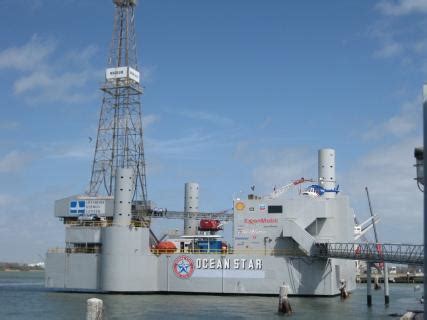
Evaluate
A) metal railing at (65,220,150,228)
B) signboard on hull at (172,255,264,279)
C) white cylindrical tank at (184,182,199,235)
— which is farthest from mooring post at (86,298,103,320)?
white cylindrical tank at (184,182,199,235)

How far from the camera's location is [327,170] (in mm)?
61688

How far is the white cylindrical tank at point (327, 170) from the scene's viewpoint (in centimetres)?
6131

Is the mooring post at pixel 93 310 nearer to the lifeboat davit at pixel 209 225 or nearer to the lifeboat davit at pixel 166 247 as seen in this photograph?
the lifeboat davit at pixel 166 247

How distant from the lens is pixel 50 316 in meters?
42.0

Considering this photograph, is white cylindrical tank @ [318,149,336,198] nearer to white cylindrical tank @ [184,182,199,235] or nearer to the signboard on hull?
the signboard on hull

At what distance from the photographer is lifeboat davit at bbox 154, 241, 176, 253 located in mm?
59562

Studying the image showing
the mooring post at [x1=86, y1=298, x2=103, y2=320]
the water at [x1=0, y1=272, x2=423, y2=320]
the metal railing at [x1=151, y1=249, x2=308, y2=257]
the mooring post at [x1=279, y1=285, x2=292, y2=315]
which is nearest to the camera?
the mooring post at [x1=86, y1=298, x2=103, y2=320]

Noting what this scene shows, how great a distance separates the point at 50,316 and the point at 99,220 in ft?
66.7

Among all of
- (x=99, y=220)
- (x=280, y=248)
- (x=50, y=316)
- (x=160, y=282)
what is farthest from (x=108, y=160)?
(x=50, y=316)

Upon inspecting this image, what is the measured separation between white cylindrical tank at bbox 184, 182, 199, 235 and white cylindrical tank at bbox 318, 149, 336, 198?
14.9m

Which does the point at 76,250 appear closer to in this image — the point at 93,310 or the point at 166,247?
the point at 166,247

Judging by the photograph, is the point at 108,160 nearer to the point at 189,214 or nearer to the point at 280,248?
the point at 189,214

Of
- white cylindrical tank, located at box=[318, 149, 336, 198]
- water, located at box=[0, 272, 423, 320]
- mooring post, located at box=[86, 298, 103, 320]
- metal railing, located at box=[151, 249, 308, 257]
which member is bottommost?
water, located at box=[0, 272, 423, 320]

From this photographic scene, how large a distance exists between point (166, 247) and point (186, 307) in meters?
13.7
